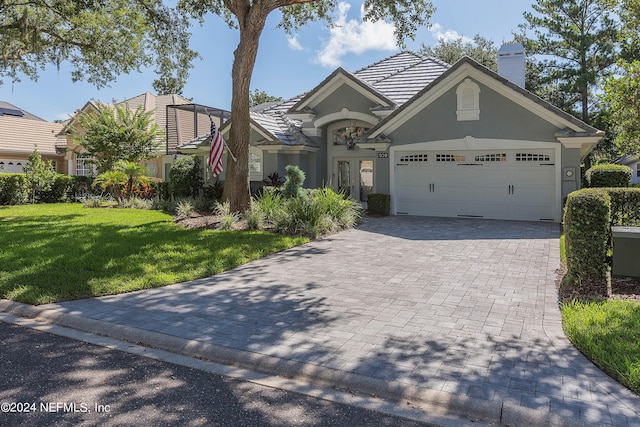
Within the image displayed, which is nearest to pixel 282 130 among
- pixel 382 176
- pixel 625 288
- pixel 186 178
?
pixel 186 178

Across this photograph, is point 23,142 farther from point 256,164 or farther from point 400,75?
point 400,75

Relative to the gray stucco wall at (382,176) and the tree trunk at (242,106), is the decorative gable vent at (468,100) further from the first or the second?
the tree trunk at (242,106)

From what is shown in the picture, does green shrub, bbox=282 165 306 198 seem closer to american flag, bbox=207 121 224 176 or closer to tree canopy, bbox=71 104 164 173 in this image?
american flag, bbox=207 121 224 176

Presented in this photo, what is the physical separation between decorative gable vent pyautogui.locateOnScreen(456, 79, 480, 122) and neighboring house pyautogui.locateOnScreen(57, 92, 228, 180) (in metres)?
13.3

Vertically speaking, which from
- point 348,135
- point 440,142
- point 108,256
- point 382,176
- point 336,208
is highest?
point 348,135

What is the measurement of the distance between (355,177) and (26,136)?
26.4 m

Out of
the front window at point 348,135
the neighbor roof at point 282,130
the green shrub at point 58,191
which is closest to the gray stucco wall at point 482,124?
the front window at point 348,135

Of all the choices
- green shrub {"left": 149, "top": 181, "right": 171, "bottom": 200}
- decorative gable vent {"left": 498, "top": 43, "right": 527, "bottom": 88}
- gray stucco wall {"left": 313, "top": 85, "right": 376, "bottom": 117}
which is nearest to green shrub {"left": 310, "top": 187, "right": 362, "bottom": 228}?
gray stucco wall {"left": 313, "top": 85, "right": 376, "bottom": 117}

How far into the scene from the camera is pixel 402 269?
8328 millimetres

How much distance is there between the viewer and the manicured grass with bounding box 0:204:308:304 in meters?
7.02

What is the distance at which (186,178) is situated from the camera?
64.2 ft

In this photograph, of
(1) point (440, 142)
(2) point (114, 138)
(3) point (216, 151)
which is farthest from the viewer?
(2) point (114, 138)

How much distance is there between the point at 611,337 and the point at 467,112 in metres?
12.1

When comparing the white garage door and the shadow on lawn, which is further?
the white garage door
